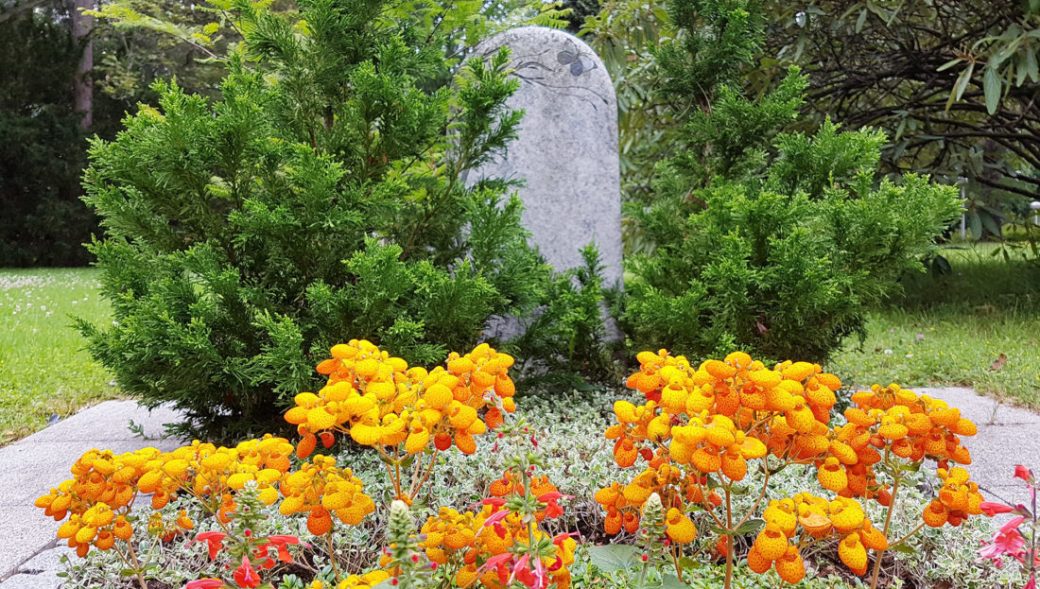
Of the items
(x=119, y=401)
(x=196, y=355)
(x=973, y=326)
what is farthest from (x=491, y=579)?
(x=973, y=326)

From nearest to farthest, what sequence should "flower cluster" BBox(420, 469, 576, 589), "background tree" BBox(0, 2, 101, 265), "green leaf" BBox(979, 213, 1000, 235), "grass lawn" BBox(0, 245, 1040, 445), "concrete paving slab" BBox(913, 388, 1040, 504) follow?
"flower cluster" BBox(420, 469, 576, 589) < "concrete paving slab" BBox(913, 388, 1040, 504) < "grass lawn" BBox(0, 245, 1040, 445) < "green leaf" BBox(979, 213, 1000, 235) < "background tree" BBox(0, 2, 101, 265)

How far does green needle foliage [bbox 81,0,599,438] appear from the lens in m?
2.40

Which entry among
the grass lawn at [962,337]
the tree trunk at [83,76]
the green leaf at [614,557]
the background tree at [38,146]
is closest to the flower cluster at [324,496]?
the green leaf at [614,557]

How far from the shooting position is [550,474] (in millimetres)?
2092

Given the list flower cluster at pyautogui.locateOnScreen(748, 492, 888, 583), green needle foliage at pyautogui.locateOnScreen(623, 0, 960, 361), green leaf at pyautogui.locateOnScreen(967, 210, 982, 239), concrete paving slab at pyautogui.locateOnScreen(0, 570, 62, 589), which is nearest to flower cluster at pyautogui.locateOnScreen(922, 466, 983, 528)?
flower cluster at pyautogui.locateOnScreen(748, 492, 888, 583)

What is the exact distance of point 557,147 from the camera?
368 centimetres

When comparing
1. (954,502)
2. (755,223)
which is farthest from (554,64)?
(954,502)

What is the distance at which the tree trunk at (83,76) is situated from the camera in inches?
548

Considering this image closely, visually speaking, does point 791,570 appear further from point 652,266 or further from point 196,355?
point 652,266

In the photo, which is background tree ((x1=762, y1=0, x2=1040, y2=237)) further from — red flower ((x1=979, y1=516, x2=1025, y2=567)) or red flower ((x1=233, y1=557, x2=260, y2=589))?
red flower ((x1=233, y1=557, x2=260, y2=589))

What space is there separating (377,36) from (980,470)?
9.03ft

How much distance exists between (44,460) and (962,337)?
549 centimetres

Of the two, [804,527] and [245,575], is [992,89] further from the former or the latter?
[245,575]

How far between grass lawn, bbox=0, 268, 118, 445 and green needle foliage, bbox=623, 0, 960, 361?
2.40m
